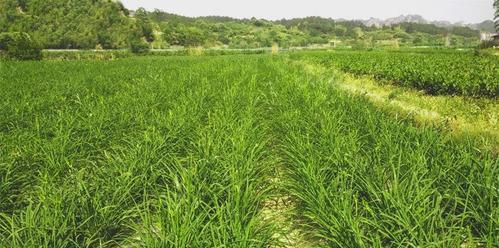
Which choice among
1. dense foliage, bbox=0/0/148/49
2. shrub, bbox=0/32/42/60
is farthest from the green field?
dense foliage, bbox=0/0/148/49

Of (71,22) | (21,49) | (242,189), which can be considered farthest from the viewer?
(71,22)

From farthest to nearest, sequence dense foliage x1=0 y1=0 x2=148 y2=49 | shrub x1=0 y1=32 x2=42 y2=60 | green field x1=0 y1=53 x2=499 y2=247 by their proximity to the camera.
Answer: dense foliage x1=0 y1=0 x2=148 y2=49, shrub x1=0 y1=32 x2=42 y2=60, green field x1=0 y1=53 x2=499 y2=247

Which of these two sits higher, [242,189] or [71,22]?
[71,22]

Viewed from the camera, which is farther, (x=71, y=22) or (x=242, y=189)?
(x=71, y=22)

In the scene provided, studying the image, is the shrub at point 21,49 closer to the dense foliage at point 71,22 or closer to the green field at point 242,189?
the green field at point 242,189

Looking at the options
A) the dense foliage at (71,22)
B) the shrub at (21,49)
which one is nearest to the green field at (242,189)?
the shrub at (21,49)

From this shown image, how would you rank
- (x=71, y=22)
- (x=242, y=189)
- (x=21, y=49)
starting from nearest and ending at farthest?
1. (x=242, y=189)
2. (x=21, y=49)
3. (x=71, y=22)

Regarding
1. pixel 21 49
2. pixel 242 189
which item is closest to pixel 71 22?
pixel 21 49

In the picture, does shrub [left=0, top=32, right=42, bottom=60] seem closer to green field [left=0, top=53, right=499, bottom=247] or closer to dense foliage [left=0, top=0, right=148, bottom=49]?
green field [left=0, top=53, right=499, bottom=247]

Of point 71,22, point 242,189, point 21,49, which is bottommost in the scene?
point 242,189

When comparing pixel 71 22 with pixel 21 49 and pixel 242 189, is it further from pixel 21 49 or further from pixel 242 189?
pixel 242 189

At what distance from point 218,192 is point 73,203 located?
1207 millimetres

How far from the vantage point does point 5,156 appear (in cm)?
431

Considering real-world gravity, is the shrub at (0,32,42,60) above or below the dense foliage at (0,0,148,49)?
below
